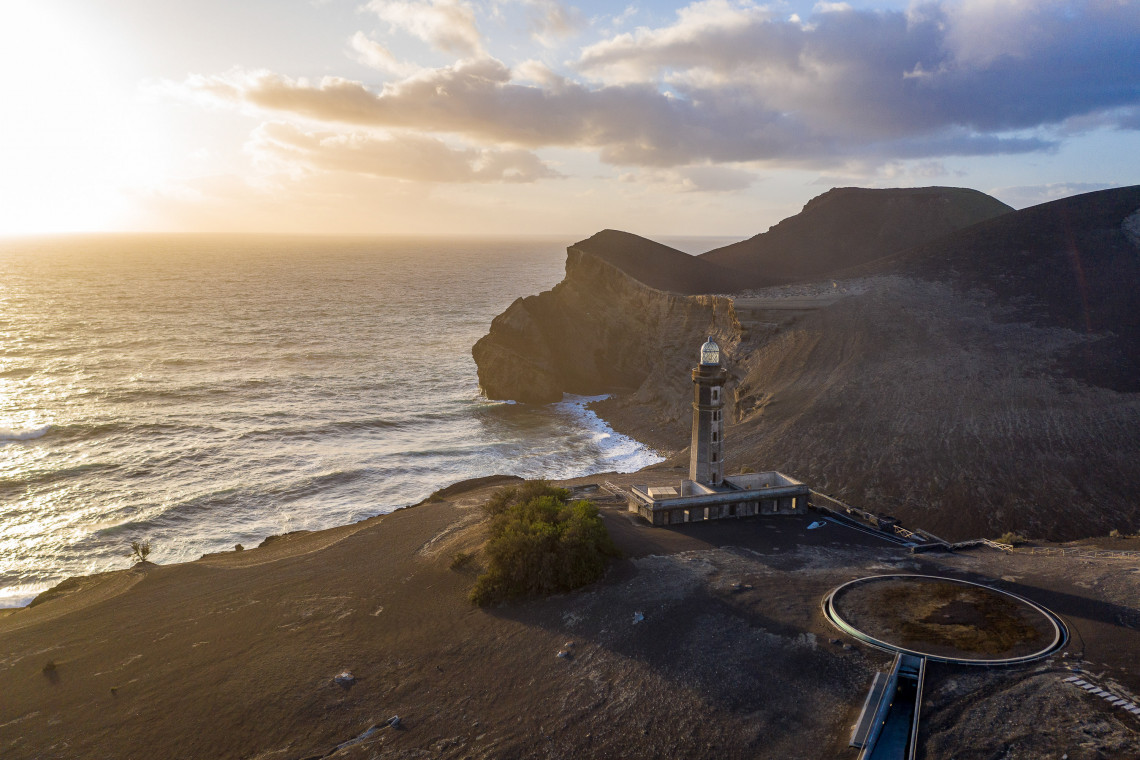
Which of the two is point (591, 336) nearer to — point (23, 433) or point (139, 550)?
point (139, 550)

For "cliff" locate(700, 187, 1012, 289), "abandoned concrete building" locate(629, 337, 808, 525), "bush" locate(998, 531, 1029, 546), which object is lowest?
"bush" locate(998, 531, 1029, 546)

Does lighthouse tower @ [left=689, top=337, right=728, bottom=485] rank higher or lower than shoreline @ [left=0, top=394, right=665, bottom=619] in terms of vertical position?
higher

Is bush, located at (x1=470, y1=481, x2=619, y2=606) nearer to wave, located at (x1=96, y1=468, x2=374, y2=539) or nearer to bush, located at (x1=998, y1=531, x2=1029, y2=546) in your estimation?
bush, located at (x1=998, y1=531, x2=1029, y2=546)

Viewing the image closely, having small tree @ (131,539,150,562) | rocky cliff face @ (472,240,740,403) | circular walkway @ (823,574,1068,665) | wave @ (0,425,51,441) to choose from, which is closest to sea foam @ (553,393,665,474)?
rocky cliff face @ (472,240,740,403)

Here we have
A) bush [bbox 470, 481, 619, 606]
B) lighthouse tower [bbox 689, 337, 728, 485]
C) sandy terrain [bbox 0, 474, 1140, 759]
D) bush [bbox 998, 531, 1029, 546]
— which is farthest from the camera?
lighthouse tower [bbox 689, 337, 728, 485]

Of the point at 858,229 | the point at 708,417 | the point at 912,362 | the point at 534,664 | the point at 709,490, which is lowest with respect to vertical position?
the point at 534,664

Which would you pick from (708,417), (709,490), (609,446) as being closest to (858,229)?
(609,446)

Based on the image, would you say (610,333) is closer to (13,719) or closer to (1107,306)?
(1107,306)

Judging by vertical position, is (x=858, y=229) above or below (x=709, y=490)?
above
